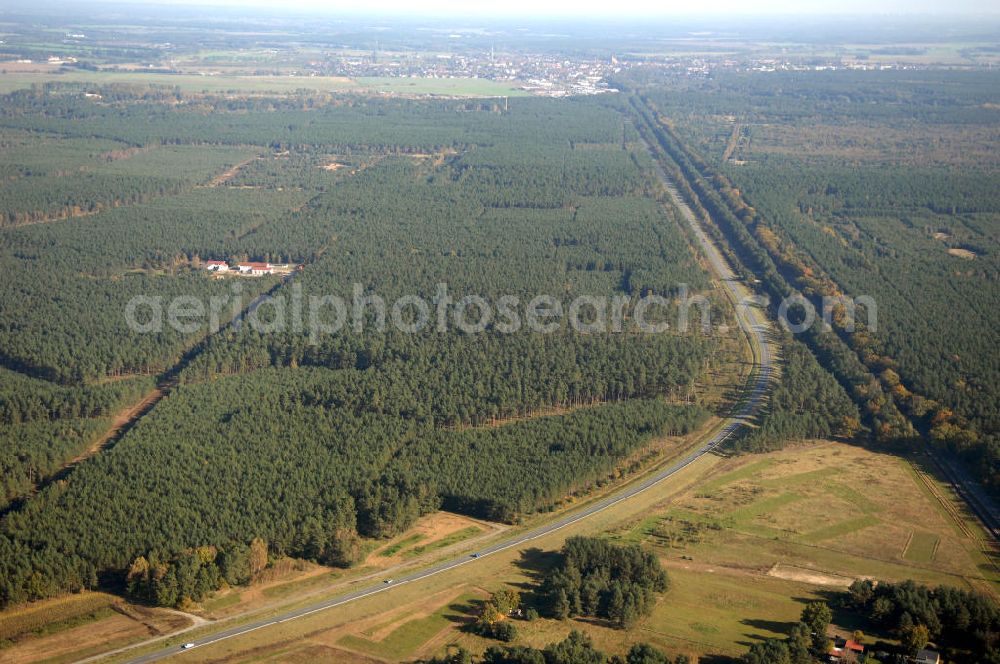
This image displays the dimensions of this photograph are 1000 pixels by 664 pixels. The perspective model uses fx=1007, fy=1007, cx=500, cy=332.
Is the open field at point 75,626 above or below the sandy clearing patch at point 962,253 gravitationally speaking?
below

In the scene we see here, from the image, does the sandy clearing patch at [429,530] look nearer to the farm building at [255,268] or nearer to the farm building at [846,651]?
the farm building at [846,651]

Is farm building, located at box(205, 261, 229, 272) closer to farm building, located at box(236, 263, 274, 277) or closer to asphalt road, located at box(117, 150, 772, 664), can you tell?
farm building, located at box(236, 263, 274, 277)

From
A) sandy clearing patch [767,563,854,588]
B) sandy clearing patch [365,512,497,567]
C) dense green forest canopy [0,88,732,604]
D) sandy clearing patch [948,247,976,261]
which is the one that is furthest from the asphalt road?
sandy clearing patch [948,247,976,261]

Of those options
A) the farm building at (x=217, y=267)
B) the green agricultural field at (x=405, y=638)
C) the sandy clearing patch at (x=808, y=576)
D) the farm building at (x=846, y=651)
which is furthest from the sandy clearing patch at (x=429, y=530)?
the farm building at (x=217, y=267)

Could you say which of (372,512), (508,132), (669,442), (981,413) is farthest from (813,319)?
(508,132)

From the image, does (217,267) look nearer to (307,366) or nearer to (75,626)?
(307,366)

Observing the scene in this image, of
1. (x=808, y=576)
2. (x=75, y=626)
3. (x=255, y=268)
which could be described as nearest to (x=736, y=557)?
(x=808, y=576)

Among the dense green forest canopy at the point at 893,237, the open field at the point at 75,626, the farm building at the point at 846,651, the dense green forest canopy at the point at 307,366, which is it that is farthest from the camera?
the dense green forest canopy at the point at 893,237
